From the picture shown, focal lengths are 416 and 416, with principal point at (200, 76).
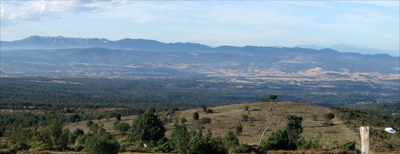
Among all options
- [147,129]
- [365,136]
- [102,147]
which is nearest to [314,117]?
[147,129]

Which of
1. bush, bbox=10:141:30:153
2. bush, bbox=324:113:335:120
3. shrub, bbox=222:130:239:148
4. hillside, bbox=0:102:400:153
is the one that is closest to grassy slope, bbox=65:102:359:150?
hillside, bbox=0:102:400:153

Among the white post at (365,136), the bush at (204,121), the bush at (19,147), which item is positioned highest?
the white post at (365,136)

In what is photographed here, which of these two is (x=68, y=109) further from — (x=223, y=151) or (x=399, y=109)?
(x=399, y=109)

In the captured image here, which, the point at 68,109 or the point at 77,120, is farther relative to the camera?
the point at 68,109

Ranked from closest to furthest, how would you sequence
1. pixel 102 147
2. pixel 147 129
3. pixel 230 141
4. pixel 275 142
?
pixel 102 147 < pixel 275 142 < pixel 230 141 < pixel 147 129

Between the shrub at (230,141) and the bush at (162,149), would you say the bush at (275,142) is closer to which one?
the shrub at (230,141)

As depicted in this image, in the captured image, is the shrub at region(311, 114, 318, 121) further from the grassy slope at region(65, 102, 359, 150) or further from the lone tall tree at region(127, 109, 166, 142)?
the lone tall tree at region(127, 109, 166, 142)

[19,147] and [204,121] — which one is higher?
[19,147]

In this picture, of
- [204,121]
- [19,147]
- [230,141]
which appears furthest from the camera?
[204,121]

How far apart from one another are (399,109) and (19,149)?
105m

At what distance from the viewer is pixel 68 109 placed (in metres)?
89.7

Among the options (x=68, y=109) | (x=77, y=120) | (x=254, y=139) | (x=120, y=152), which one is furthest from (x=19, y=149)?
(x=68, y=109)

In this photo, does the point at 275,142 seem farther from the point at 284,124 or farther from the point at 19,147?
the point at 284,124

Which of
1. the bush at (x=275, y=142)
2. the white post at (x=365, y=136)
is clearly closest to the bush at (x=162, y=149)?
the bush at (x=275, y=142)
